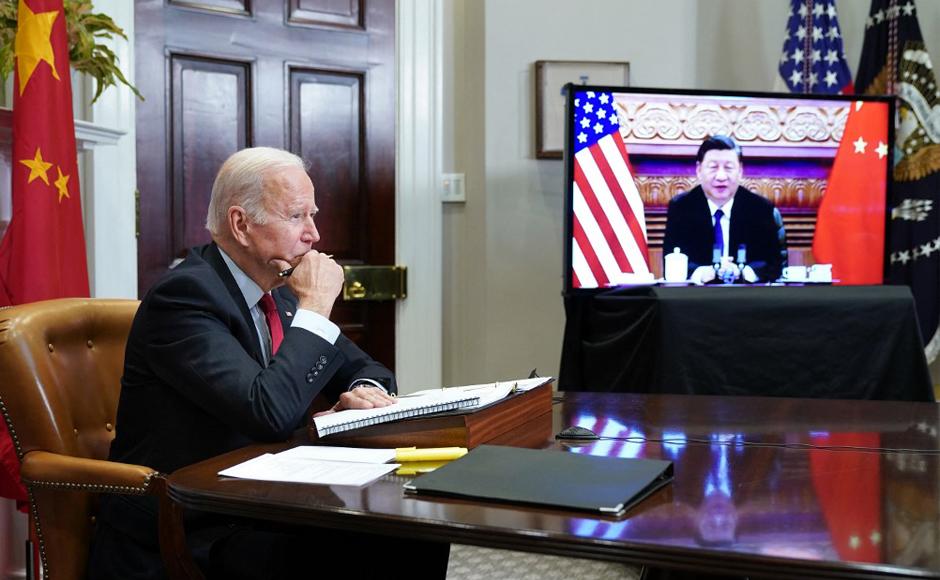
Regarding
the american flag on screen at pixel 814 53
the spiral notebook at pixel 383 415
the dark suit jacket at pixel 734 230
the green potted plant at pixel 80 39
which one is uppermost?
the american flag on screen at pixel 814 53

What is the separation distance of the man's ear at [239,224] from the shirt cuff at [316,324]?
196 mm

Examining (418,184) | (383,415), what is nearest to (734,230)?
(418,184)

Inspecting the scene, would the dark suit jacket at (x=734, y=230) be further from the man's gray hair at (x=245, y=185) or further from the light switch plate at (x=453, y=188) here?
the man's gray hair at (x=245, y=185)

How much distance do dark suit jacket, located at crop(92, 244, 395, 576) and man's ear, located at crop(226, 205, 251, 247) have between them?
0.33 ft

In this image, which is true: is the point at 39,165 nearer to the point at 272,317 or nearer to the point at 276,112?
the point at 272,317

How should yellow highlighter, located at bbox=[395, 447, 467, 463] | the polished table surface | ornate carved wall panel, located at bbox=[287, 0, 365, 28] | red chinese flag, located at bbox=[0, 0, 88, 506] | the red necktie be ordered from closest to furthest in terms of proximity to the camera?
the polished table surface
yellow highlighter, located at bbox=[395, 447, 467, 463]
the red necktie
red chinese flag, located at bbox=[0, 0, 88, 506]
ornate carved wall panel, located at bbox=[287, 0, 365, 28]

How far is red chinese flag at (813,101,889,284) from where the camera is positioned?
3.95 m

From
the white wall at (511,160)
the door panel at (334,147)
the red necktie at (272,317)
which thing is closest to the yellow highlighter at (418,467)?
the red necktie at (272,317)

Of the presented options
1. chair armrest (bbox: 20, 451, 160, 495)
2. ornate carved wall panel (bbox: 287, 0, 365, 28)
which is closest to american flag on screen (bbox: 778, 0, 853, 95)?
ornate carved wall panel (bbox: 287, 0, 365, 28)

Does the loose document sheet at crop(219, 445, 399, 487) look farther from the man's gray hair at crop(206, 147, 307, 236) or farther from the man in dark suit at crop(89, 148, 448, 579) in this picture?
the man's gray hair at crop(206, 147, 307, 236)

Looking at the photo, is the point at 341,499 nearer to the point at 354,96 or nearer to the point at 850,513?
the point at 850,513

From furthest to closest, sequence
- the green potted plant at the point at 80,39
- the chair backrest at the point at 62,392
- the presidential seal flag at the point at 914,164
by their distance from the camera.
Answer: the presidential seal flag at the point at 914,164, the green potted plant at the point at 80,39, the chair backrest at the point at 62,392

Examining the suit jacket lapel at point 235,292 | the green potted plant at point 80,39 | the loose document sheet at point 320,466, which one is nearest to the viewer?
the loose document sheet at point 320,466

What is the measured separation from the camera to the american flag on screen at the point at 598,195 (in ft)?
12.1
